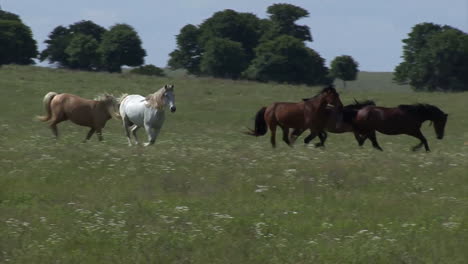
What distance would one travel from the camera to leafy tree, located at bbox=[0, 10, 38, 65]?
9569 cm

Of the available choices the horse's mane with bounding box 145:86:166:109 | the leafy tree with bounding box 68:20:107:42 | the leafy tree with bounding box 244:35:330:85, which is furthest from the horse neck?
the leafy tree with bounding box 68:20:107:42

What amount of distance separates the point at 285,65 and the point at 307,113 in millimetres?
81494

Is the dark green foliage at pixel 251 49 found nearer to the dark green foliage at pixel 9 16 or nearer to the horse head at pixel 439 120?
the dark green foliage at pixel 9 16

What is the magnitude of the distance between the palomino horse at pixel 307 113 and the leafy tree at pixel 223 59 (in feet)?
271

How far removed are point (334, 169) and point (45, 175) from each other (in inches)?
189

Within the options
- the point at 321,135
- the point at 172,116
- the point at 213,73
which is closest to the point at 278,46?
the point at 213,73

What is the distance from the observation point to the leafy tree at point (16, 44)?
95.7m

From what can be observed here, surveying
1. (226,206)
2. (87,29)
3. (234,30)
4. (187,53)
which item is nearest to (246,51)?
(234,30)

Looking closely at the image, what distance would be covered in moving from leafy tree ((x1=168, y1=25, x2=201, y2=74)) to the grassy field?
100732 millimetres

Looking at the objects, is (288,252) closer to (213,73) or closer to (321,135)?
(321,135)

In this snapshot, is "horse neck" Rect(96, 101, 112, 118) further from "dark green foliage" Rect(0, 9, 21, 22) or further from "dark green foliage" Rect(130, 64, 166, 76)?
"dark green foliage" Rect(0, 9, 21, 22)

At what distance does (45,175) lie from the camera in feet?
50.1

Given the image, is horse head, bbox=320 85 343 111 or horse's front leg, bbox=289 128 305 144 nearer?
horse head, bbox=320 85 343 111

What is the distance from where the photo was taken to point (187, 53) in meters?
123
